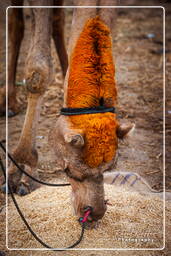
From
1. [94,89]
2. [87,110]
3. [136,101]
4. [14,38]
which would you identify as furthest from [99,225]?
[136,101]

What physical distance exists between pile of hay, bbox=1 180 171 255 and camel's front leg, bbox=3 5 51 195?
0.25m

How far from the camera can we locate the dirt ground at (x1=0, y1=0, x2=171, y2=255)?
14.9 ft

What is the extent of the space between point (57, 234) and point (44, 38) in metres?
2.04

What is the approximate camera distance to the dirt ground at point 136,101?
454cm

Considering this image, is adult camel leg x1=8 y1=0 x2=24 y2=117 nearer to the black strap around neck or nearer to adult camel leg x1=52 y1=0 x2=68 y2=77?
adult camel leg x1=52 y1=0 x2=68 y2=77

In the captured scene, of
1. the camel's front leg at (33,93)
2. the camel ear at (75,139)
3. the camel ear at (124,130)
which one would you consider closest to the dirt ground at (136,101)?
the camel ear at (124,130)

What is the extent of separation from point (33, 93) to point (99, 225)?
1.55m

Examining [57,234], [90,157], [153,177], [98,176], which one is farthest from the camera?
[153,177]

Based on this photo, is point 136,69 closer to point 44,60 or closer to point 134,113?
point 134,113

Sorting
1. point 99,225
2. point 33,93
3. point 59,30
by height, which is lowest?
point 99,225

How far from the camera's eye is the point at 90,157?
246 centimetres

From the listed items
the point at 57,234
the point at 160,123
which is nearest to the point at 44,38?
the point at 57,234

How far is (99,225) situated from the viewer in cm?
301

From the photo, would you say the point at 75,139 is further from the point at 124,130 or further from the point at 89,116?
the point at 124,130
